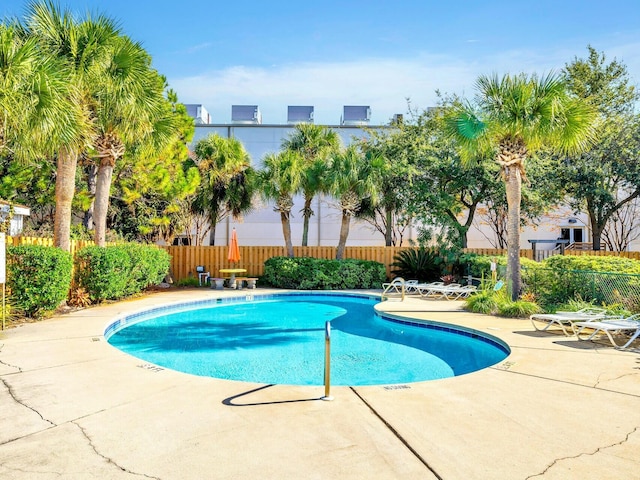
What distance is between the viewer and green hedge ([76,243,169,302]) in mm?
11789

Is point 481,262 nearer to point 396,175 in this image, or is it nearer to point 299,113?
point 396,175

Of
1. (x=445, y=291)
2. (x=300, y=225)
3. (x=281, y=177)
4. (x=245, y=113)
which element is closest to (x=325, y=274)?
(x=281, y=177)

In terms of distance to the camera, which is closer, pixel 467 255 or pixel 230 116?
pixel 467 255

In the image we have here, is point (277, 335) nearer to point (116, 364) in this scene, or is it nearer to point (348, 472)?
point (116, 364)

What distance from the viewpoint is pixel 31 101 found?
26.8ft

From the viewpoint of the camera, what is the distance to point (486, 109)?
1103 centimetres

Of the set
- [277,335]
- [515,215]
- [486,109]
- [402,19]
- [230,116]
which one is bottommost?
[277,335]

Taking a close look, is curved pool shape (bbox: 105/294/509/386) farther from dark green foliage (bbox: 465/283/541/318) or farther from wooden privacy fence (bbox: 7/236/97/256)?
wooden privacy fence (bbox: 7/236/97/256)

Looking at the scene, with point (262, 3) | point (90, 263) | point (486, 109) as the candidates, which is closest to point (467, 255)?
point (486, 109)

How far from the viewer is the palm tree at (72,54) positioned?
412 inches

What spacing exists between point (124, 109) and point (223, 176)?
9.37 metres

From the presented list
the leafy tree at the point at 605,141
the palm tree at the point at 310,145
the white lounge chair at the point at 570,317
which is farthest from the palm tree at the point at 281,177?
Result: the white lounge chair at the point at 570,317

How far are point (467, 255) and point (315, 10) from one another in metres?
10.1

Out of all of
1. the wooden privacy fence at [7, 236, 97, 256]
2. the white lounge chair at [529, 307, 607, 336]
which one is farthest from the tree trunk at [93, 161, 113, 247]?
the white lounge chair at [529, 307, 607, 336]
